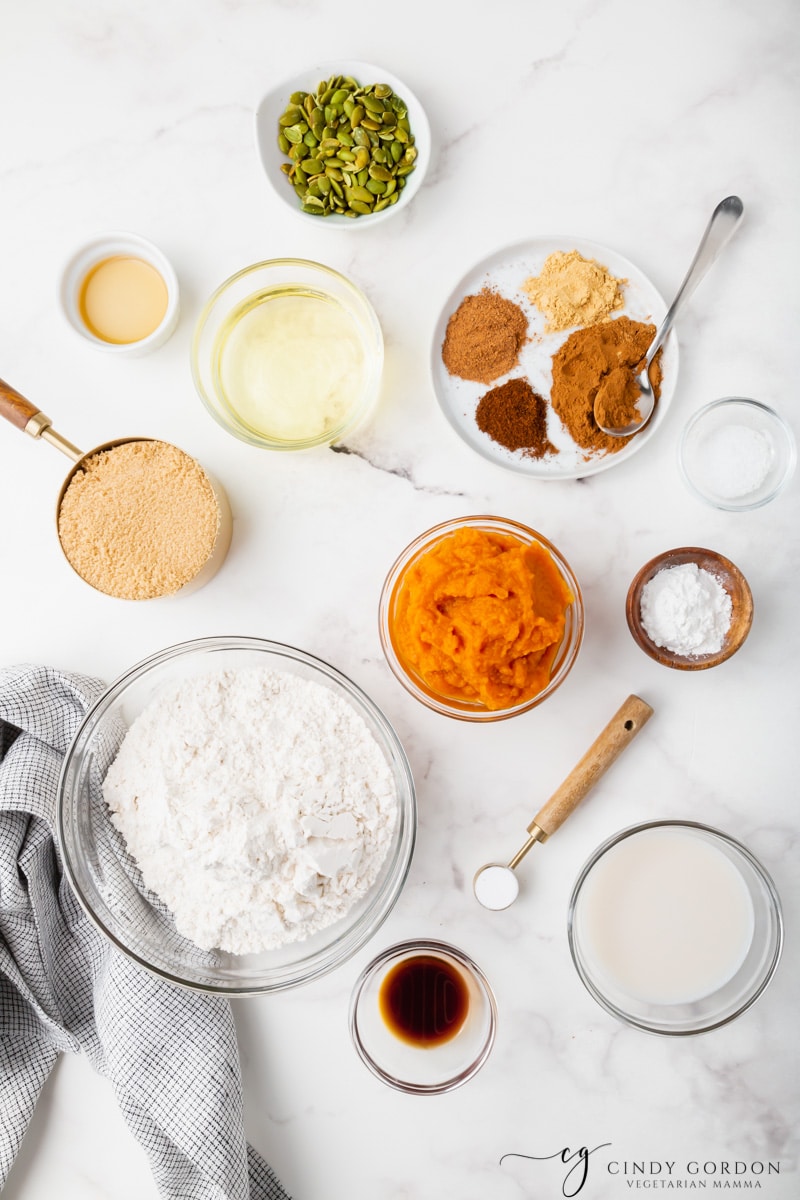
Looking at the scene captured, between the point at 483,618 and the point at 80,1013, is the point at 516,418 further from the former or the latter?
the point at 80,1013

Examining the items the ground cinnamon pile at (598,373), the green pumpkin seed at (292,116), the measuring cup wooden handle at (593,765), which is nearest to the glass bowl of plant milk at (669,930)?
the measuring cup wooden handle at (593,765)

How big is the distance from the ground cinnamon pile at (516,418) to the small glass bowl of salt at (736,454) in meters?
0.29

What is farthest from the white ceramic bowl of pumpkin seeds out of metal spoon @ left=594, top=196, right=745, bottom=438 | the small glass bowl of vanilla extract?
the small glass bowl of vanilla extract

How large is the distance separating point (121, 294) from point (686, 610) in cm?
130

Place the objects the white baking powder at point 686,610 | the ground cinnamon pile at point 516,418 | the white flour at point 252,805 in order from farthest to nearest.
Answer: the ground cinnamon pile at point 516,418 < the white baking powder at point 686,610 < the white flour at point 252,805

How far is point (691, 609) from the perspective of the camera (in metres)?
1.45

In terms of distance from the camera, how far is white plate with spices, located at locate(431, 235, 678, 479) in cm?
157

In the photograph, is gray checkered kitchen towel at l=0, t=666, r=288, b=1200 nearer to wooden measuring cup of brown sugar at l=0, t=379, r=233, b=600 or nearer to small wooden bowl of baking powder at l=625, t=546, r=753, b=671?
wooden measuring cup of brown sugar at l=0, t=379, r=233, b=600

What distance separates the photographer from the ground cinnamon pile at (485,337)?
1.57 meters

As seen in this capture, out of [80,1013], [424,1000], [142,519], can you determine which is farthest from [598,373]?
[80,1013]

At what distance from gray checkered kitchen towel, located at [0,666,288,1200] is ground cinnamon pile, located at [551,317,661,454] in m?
1.11

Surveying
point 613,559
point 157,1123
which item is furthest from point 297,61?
point 157,1123

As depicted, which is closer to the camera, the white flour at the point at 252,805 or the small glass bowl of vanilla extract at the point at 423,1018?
the white flour at the point at 252,805

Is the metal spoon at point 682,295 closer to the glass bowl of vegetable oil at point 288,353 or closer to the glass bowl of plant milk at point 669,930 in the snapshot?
the glass bowl of vegetable oil at point 288,353
